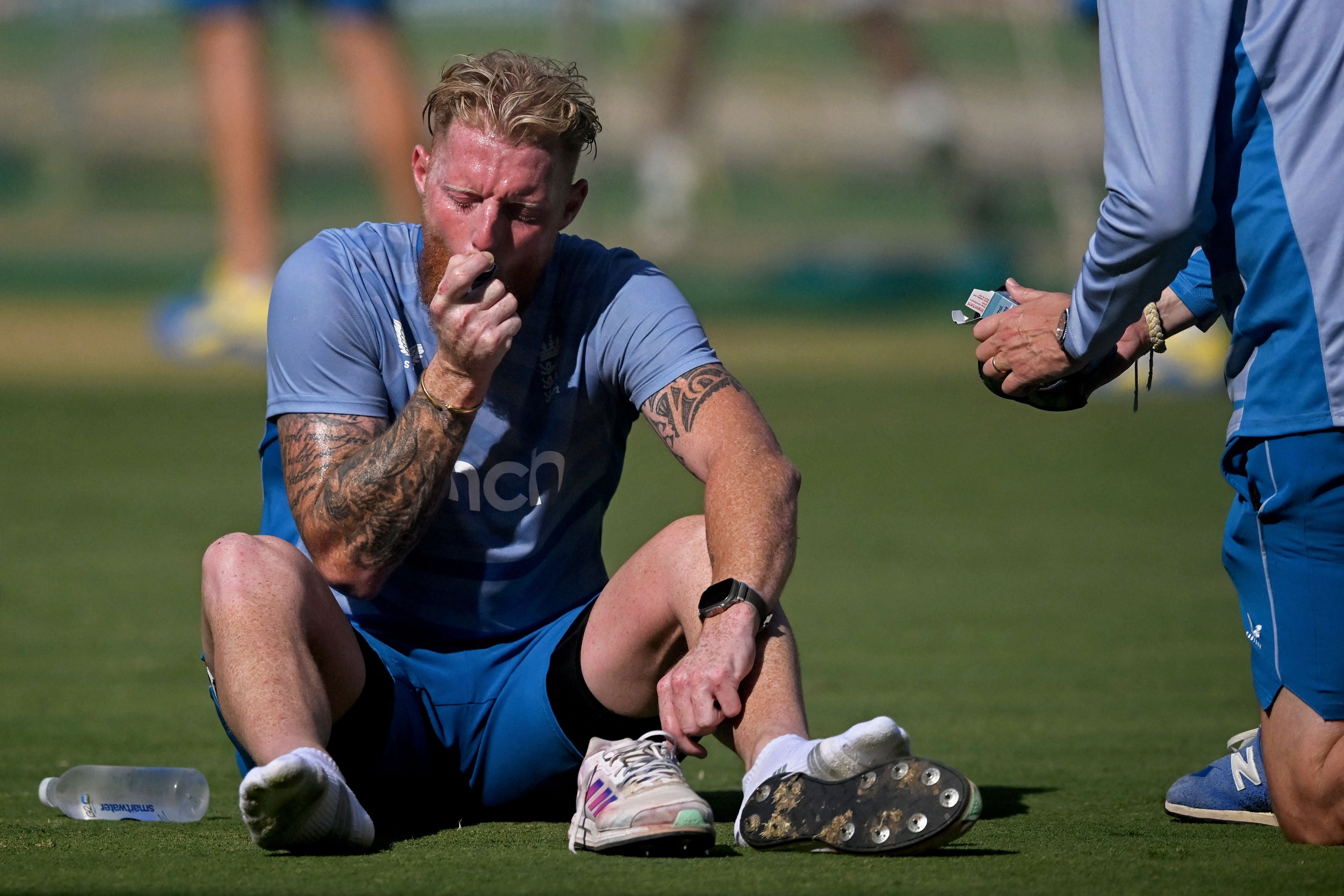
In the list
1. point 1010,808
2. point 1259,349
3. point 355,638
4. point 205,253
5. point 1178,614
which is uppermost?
point 1259,349

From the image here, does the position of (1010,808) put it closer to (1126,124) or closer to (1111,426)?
(1126,124)

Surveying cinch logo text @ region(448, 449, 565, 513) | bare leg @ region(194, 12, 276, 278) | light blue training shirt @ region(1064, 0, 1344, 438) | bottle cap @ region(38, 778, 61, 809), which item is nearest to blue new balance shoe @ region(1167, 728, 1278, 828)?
light blue training shirt @ region(1064, 0, 1344, 438)

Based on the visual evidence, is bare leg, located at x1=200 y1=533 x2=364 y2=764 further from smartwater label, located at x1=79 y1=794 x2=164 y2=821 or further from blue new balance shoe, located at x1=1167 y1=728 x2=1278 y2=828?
blue new balance shoe, located at x1=1167 y1=728 x2=1278 y2=828

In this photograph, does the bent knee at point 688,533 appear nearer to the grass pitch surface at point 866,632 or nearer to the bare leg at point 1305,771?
the grass pitch surface at point 866,632

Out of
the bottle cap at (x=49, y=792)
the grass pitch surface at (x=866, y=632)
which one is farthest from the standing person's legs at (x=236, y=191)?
the bottle cap at (x=49, y=792)

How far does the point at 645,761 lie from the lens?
299 centimetres

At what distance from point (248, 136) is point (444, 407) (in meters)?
10.4

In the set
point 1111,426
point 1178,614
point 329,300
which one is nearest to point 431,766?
point 329,300

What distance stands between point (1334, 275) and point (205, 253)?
17.8 meters

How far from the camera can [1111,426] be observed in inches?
405

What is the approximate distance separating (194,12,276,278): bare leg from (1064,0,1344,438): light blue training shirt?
33.9ft

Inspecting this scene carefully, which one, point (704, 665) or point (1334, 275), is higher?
point (1334, 275)

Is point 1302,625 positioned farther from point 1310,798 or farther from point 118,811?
point 118,811

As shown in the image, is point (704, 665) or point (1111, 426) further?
point (1111, 426)
